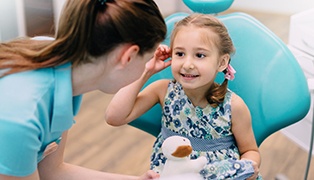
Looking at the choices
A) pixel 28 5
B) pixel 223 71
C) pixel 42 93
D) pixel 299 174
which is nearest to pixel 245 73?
pixel 223 71

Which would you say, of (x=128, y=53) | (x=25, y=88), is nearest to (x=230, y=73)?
(x=128, y=53)

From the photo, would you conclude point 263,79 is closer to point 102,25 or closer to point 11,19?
point 102,25

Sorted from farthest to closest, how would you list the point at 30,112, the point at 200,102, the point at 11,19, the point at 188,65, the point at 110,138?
the point at 11,19
the point at 110,138
the point at 200,102
the point at 188,65
the point at 30,112

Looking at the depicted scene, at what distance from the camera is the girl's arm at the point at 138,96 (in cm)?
130

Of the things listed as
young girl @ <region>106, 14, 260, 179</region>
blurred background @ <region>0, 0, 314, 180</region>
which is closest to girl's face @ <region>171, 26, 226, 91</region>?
young girl @ <region>106, 14, 260, 179</region>

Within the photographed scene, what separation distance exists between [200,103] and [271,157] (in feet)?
2.89

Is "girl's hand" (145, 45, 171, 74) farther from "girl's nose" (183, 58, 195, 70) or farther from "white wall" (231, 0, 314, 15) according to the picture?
"white wall" (231, 0, 314, 15)

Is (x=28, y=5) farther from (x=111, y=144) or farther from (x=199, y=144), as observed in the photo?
(x=199, y=144)

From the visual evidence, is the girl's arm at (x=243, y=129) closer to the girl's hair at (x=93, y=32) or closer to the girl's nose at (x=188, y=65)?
the girl's nose at (x=188, y=65)

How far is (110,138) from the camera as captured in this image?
2.23 meters

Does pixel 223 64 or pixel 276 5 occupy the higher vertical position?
pixel 223 64

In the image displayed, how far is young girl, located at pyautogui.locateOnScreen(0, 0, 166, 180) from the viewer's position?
893 mm

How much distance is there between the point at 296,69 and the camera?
134cm

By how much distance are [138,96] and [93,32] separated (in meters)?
0.45
